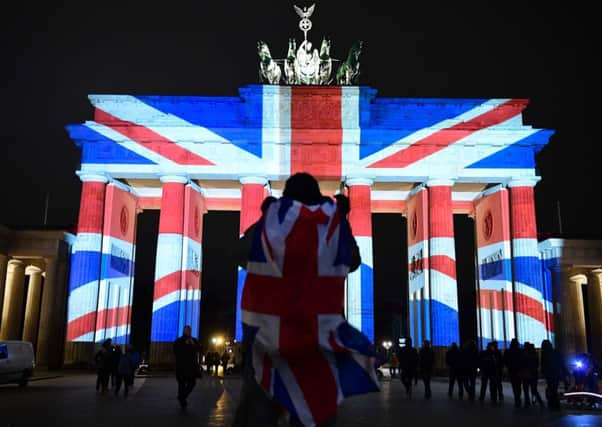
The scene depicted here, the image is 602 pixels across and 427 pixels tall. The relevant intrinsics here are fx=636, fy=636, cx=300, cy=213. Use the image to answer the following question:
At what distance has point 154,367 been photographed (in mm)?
37344

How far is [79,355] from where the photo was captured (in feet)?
123

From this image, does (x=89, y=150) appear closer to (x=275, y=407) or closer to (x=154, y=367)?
(x=154, y=367)

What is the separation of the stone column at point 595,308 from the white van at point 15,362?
39.0 metres

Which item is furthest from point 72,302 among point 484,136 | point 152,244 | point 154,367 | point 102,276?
point 152,244

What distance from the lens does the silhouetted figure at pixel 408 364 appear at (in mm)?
21125

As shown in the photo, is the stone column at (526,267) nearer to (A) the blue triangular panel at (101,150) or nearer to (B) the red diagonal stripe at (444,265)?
(B) the red diagonal stripe at (444,265)

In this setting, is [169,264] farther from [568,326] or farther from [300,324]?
[300,324]

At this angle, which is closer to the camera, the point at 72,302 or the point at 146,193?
the point at 72,302

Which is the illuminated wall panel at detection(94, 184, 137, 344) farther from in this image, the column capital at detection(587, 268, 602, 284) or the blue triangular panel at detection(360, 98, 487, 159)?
the column capital at detection(587, 268, 602, 284)

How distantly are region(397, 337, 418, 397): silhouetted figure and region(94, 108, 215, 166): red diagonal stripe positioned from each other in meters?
22.2

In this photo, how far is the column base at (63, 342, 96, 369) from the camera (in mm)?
37094

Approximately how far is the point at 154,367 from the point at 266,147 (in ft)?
49.3

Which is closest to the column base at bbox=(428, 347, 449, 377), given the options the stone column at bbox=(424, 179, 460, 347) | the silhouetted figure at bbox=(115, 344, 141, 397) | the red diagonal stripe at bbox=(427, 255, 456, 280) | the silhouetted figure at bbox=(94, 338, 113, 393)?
the stone column at bbox=(424, 179, 460, 347)

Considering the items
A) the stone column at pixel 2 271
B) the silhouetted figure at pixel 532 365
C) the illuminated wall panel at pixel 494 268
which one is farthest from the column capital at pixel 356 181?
the stone column at pixel 2 271
